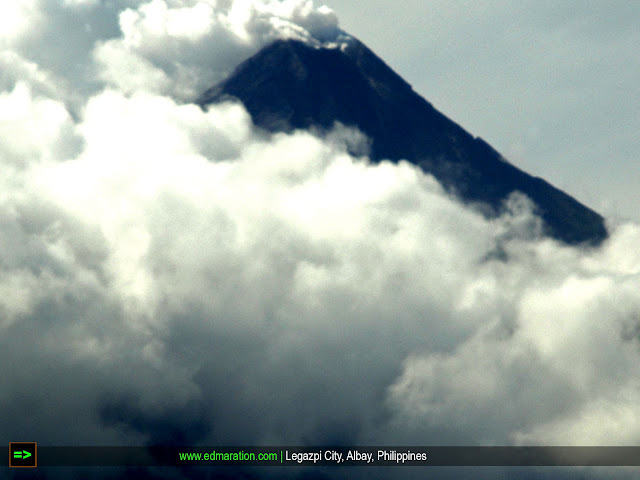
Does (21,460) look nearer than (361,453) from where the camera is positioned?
Yes

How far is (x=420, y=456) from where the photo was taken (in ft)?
513

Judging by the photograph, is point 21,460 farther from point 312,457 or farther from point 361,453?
point 361,453

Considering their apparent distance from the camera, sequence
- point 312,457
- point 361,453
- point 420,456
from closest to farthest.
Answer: point 312,457 → point 361,453 → point 420,456

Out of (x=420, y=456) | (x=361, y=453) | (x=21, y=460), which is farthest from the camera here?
(x=420, y=456)

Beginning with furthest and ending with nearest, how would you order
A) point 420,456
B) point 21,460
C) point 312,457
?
point 420,456 → point 312,457 → point 21,460

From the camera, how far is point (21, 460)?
118438 millimetres

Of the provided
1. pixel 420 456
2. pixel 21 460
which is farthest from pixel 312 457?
pixel 21 460

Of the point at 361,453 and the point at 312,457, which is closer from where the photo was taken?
the point at 312,457

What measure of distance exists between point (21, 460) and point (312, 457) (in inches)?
1767

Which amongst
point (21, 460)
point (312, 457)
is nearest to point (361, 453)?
point (312, 457)

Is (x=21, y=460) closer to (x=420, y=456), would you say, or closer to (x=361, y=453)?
(x=361, y=453)

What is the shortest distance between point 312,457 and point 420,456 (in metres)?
29.7

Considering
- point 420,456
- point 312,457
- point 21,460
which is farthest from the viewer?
point 420,456

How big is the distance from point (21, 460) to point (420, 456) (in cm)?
7297
